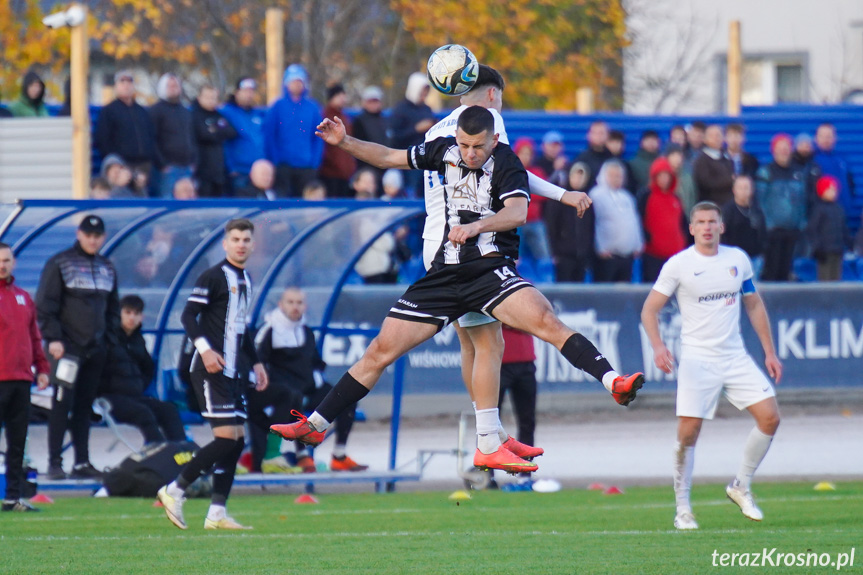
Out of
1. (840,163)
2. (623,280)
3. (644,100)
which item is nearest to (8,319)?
(623,280)

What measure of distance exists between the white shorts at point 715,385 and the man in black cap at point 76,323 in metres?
5.55

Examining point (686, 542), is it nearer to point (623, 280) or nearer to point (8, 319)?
point (8, 319)

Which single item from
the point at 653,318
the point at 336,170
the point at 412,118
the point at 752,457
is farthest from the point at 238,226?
the point at 412,118

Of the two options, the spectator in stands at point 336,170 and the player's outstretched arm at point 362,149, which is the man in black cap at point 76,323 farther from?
the player's outstretched arm at point 362,149

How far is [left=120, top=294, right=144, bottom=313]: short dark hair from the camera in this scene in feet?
45.1

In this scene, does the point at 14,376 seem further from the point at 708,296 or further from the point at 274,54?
the point at 274,54

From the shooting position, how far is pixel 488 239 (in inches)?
318

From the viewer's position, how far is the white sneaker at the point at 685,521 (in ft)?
33.6

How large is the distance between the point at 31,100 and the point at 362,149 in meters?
10.5

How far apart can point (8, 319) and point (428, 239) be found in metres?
4.84

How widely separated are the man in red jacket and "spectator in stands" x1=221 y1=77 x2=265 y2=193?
5685mm

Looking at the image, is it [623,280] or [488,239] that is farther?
[623,280]
